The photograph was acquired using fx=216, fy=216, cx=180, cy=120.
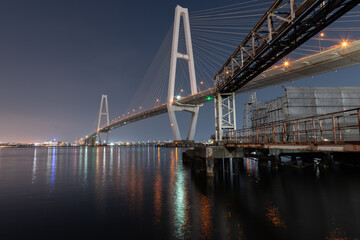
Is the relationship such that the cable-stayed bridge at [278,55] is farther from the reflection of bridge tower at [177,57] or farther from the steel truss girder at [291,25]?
the reflection of bridge tower at [177,57]

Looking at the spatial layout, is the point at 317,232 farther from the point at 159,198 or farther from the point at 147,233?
the point at 159,198

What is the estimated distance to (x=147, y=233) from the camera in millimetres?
7918

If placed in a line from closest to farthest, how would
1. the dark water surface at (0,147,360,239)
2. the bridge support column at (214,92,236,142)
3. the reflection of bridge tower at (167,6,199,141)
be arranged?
the dark water surface at (0,147,360,239) < the bridge support column at (214,92,236,142) < the reflection of bridge tower at (167,6,199,141)

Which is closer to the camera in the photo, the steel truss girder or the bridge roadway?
the steel truss girder

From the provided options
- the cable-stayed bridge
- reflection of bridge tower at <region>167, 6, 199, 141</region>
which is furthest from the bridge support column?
reflection of bridge tower at <region>167, 6, 199, 141</region>

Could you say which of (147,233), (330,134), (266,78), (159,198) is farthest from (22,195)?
(330,134)

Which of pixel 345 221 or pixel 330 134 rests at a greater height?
pixel 330 134

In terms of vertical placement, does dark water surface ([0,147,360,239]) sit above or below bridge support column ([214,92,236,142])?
below

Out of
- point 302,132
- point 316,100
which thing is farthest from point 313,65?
point 302,132

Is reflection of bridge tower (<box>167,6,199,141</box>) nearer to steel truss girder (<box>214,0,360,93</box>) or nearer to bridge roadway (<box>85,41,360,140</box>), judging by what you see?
bridge roadway (<box>85,41,360,140</box>)

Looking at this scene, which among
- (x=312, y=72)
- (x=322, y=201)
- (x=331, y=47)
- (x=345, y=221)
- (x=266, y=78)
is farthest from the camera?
(x=266, y=78)

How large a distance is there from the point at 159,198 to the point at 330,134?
1109 inches

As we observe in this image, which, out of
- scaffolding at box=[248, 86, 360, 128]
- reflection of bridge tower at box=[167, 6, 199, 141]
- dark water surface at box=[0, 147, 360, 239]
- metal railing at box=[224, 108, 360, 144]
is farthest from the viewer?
reflection of bridge tower at box=[167, 6, 199, 141]

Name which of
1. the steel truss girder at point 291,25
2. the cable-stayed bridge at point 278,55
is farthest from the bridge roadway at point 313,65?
the steel truss girder at point 291,25
